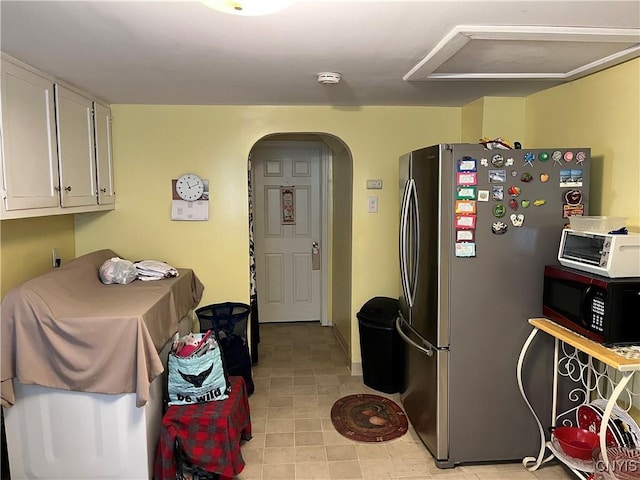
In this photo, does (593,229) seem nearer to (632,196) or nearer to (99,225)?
(632,196)

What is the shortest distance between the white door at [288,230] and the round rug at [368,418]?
6.57 feet

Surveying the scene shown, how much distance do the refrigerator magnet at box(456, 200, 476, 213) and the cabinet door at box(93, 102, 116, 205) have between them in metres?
2.39

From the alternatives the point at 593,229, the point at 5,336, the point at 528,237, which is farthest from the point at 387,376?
the point at 5,336

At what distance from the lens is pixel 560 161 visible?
7.80 feet

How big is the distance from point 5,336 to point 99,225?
1491 mm

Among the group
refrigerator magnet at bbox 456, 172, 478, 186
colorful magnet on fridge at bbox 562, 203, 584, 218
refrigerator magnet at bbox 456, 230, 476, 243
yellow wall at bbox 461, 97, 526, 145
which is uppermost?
yellow wall at bbox 461, 97, 526, 145

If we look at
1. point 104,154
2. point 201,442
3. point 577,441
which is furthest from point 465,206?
point 104,154

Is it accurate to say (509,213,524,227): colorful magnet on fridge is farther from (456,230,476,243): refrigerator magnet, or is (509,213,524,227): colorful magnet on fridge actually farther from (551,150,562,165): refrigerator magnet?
(551,150,562,165): refrigerator magnet

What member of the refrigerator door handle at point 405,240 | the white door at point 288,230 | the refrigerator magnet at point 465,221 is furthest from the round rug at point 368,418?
the white door at point 288,230

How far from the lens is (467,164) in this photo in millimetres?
2344

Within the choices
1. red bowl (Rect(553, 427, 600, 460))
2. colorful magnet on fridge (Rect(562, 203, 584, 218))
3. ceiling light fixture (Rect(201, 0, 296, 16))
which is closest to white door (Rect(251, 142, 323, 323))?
colorful magnet on fridge (Rect(562, 203, 584, 218))

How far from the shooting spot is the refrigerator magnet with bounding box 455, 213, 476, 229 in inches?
93.4

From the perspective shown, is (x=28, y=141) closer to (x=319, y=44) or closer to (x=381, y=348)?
(x=319, y=44)

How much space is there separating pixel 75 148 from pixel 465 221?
A: 7.71ft
